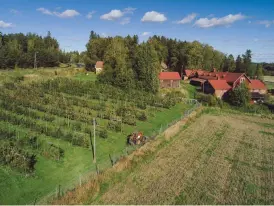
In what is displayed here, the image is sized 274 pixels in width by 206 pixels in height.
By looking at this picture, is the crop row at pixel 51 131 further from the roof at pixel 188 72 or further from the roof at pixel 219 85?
the roof at pixel 188 72

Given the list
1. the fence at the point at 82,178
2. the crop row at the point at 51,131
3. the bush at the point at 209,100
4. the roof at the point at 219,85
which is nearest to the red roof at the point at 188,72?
the roof at the point at 219,85

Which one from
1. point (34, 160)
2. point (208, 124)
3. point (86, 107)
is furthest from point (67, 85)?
point (34, 160)

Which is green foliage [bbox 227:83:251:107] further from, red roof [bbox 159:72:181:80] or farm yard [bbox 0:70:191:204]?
red roof [bbox 159:72:181:80]

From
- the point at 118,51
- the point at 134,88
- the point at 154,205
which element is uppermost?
the point at 118,51

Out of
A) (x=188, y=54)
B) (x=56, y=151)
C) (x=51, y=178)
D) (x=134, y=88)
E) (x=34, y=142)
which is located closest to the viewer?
(x=51, y=178)

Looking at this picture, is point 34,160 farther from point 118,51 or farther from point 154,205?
point 118,51

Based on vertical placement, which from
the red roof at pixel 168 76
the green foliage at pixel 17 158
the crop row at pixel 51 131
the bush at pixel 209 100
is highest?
the red roof at pixel 168 76

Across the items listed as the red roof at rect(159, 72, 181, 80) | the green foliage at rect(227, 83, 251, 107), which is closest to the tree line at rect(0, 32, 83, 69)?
the red roof at rect(159, 72, 181, 80)
